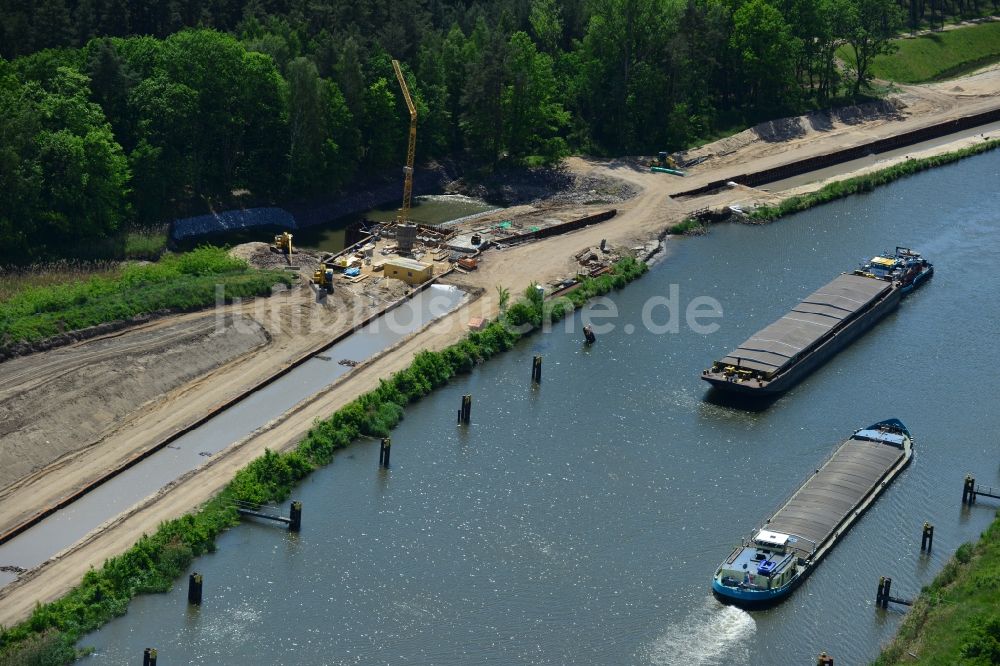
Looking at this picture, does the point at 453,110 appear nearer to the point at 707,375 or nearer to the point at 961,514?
the point at 707,375

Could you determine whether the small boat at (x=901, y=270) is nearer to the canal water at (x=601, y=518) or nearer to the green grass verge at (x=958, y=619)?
the canal water at (x=601, y=518)

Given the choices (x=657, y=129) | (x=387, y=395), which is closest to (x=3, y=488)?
(x=387, y=395)

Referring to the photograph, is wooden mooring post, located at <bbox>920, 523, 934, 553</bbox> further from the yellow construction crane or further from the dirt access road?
the yellow construction crane

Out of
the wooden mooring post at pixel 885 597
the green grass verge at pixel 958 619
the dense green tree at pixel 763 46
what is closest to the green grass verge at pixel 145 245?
the wooden mooring post at pixel 885 597

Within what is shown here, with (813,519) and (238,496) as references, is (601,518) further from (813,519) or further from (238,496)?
(238,496)

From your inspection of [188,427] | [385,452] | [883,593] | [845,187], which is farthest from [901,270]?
[188,427]

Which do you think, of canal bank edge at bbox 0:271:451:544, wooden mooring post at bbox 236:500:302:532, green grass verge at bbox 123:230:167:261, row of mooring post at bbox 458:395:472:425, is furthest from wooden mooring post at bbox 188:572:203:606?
green grass verge at bbox 123:230:167:261
